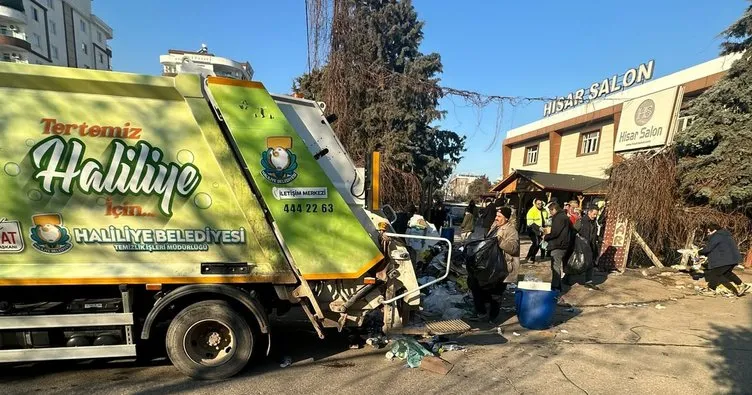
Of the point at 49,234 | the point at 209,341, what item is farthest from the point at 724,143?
the point at 49,234

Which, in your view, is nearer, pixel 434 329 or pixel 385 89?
pixel 434 329

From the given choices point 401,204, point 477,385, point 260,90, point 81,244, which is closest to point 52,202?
point 81,244

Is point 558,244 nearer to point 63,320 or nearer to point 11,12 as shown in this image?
point 63,320

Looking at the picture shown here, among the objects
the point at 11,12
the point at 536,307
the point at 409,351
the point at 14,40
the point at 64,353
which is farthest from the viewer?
the point at 11,12

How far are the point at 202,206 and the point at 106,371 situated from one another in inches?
77.5

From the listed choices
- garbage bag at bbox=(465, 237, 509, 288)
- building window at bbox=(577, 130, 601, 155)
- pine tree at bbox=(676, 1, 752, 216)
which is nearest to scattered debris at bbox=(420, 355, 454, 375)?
garbage bag at bbox=(465, 237, 509, 288)

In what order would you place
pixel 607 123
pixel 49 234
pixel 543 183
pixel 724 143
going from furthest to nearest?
pixel 607 123 < pixel 543 183 < pixel 724 143 < pixel 49 234

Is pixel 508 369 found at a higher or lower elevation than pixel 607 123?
lower

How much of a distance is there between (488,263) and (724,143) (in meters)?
7.98

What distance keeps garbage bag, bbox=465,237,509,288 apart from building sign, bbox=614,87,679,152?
7.91m

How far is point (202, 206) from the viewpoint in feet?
11.5

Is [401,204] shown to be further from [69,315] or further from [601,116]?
[601,116]

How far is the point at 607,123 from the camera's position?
68.5 feet

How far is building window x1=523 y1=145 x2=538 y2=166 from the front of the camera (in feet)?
93.0
